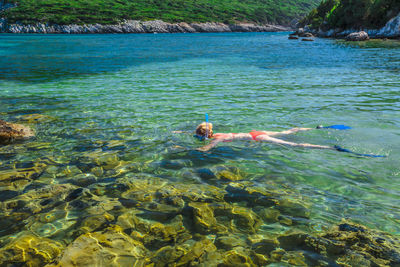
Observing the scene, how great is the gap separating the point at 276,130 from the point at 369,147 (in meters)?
2.92

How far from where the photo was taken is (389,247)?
4.12 m

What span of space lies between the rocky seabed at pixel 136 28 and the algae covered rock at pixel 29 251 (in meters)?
145

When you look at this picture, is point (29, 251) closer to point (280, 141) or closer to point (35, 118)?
point (280, 141)

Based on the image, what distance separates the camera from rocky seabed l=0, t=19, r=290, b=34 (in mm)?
127675

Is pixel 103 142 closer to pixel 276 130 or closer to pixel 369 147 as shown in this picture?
pixel 276 130

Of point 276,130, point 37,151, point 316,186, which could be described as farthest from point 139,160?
point 276,130

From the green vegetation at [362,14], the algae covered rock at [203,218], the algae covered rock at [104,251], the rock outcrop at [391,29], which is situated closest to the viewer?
the algae covered rock at [104,251]

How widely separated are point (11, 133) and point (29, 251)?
6.02 meters

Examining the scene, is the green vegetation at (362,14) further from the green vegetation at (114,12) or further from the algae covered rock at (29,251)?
the green vegetation at (114,12)

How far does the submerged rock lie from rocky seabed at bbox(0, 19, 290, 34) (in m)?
139

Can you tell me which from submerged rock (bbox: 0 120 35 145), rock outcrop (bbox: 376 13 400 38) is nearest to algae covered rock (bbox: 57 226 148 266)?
submerged rock (bbox: 0 120 35 145)

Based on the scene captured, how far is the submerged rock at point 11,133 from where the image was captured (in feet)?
28.2

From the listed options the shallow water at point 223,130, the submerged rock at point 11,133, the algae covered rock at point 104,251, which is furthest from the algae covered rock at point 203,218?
the submerged rock at point 11,133

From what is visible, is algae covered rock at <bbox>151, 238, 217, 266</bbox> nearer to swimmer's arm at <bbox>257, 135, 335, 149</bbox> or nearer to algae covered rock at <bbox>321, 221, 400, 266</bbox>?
algae covered rock at <bbox>321, 221, 400, 266</bbox>
